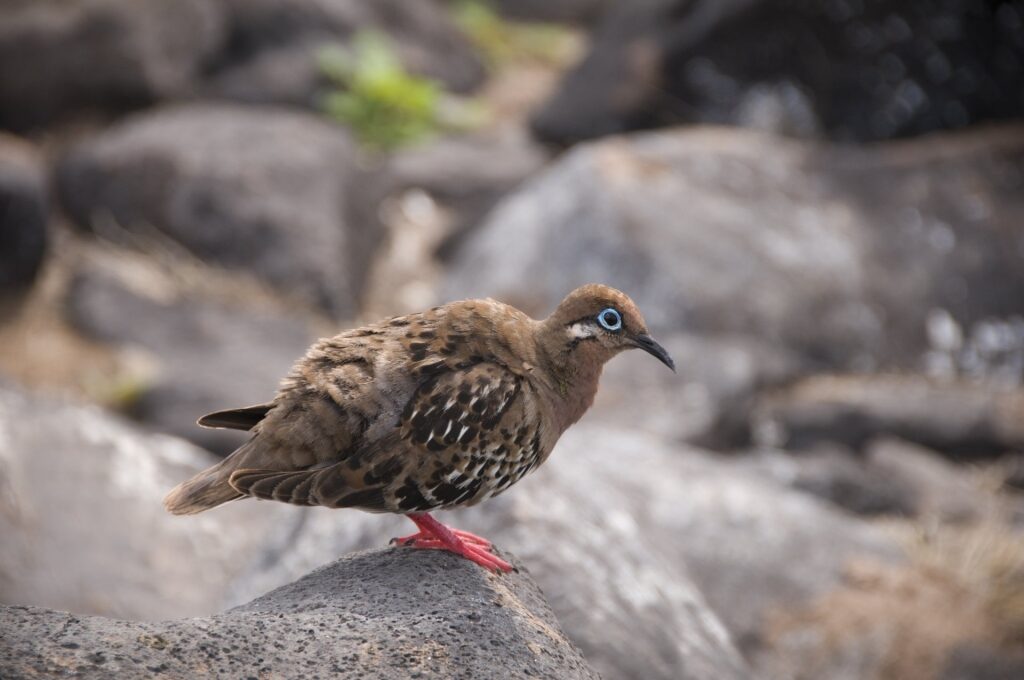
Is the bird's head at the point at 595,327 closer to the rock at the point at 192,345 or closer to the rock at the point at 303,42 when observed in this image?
the rock at the point at 192,345

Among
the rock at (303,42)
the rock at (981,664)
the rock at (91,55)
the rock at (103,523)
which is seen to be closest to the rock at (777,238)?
the rock at (303,42)

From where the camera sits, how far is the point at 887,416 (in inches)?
526

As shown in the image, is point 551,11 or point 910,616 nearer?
point 910,616

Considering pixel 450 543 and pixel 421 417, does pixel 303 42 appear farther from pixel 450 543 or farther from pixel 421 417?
pixel 450 543

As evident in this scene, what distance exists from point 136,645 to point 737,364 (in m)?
9.62

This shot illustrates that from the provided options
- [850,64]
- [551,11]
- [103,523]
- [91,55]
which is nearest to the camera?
[103,523]

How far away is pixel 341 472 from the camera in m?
5.35

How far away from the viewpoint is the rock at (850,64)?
54.4ft

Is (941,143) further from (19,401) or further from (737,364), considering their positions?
(19,401)

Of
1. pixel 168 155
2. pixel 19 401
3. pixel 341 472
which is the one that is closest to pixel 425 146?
pixel 168 155

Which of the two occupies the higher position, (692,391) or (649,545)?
(692,391)

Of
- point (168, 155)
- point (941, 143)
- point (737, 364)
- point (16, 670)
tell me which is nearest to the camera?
point (16, 670)

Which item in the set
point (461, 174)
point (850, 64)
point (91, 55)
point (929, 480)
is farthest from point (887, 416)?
point (91, 55)

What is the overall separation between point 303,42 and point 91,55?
143 inches
